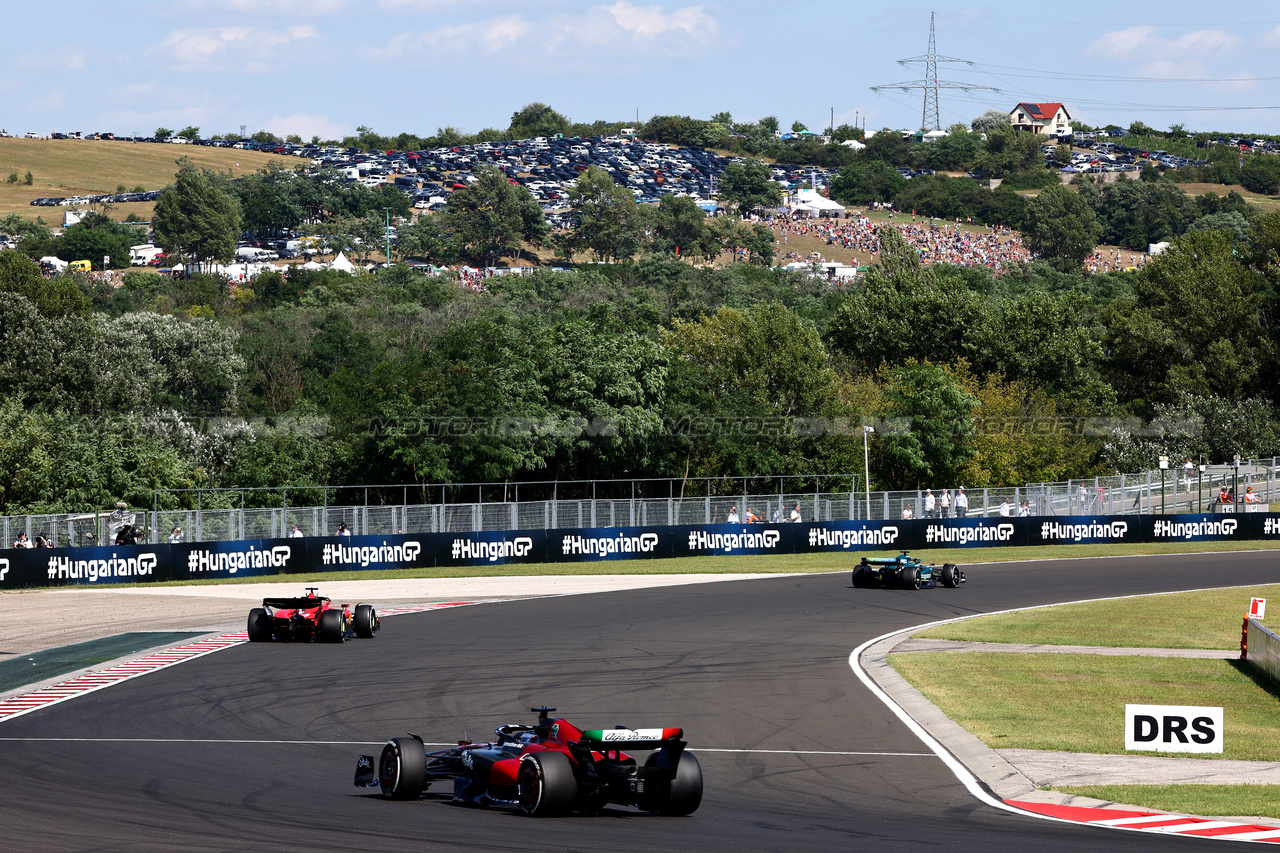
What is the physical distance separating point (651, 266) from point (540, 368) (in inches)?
3815

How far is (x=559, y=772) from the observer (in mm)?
11031

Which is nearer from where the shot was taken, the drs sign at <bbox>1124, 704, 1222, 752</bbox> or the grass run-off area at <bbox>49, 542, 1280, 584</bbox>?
the drs sign at <bbox>1124, 704, 1222, 752</bbox>

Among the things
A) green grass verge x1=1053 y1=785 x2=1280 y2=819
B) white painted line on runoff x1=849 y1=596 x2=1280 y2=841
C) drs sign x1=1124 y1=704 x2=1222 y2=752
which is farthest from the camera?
drs sign x1=1124 y1=704 x2=1222 y2=752

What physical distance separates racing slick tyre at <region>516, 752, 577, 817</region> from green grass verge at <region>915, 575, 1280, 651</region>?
578 inches

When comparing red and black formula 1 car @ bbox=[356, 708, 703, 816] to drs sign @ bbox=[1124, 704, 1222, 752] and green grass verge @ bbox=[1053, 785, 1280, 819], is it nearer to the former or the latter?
green grass verge @ bbox=[1053, 785, 1280, 819]

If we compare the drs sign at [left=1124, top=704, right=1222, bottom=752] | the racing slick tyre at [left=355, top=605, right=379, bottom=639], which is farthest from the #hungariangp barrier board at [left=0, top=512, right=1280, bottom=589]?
the drs sign at [left=1124, top=704, right=1222, bottom=752]

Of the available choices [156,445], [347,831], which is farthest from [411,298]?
[347,831]

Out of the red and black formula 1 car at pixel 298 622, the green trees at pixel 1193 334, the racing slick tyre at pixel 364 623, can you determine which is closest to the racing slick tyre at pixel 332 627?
the red and black formula 1 car at pixel 298 622

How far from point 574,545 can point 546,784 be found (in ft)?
116

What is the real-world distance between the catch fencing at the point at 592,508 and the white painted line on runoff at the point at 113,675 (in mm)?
16423

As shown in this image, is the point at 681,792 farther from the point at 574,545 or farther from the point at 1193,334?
the point at 1193,334

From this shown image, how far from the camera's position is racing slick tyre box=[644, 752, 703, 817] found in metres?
11.1

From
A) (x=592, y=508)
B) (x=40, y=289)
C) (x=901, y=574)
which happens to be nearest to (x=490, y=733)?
(x=901, y=574)

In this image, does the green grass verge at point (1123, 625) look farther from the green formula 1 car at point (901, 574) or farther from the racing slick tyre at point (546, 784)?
the racing slick tyre at point (546, 784)
